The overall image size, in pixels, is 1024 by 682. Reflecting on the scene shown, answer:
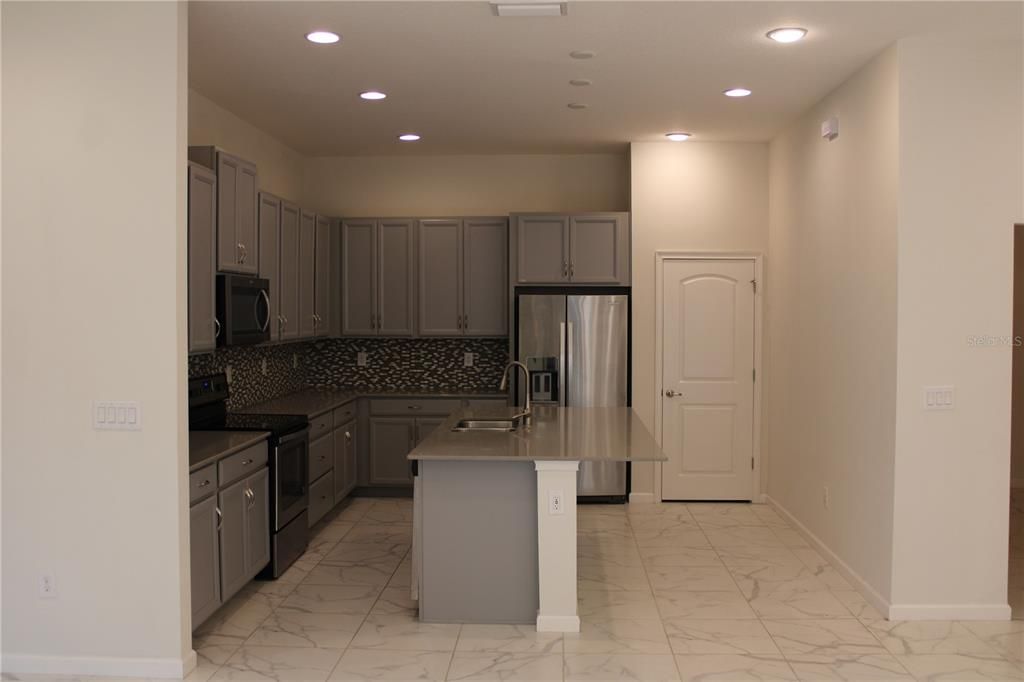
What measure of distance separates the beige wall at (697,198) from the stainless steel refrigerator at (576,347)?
403mm

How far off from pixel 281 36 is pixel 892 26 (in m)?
2.78

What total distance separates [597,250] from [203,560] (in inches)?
155

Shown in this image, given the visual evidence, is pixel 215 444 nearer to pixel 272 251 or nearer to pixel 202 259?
pixel 202 259

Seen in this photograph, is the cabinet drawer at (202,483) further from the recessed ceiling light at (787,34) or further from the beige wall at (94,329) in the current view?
the recessed ceiling light at (787,34)

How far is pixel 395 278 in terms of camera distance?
23.8 ft

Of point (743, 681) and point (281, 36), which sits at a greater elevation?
point (281, 36)

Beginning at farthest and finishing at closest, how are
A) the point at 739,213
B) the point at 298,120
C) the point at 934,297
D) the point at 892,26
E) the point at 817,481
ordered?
the point at 739,213 → the point at 298,120 → the point at 817,481 → the point at 934,297 → the point at 892,26

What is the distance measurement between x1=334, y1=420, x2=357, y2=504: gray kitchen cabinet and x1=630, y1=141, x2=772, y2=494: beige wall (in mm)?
2500

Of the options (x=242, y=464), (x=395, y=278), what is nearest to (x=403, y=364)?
(x=395, y=278)

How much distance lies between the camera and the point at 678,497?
7.04 m

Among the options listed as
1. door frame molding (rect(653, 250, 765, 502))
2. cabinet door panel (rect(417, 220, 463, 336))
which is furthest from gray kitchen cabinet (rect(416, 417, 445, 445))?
door frame molding (rect(653, 250, 765, 502))

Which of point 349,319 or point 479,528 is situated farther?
point 349,319

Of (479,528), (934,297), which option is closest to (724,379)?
(934,297)

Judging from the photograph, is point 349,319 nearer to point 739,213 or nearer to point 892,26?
point 739,213
